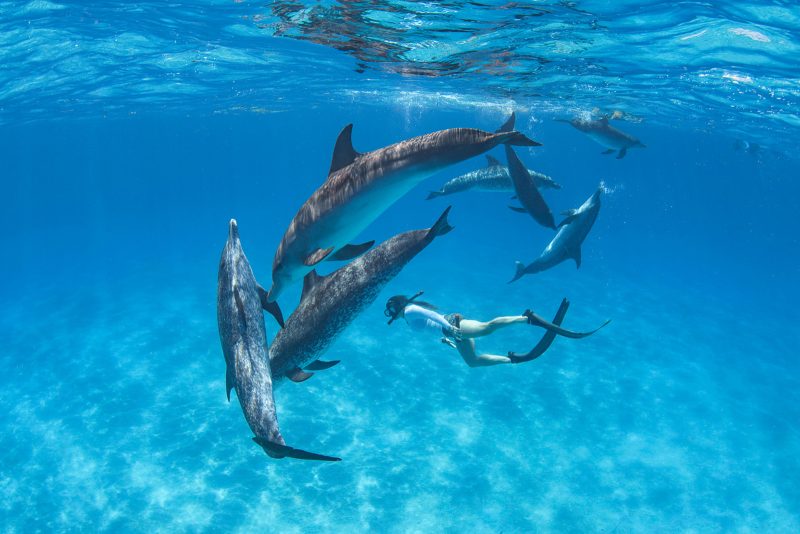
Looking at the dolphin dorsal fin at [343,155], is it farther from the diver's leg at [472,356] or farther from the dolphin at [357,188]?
the diver's leg at [472,356]

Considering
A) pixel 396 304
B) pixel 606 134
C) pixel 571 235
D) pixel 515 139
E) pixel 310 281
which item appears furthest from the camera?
pixel 606 134

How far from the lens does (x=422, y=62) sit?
21.6 m

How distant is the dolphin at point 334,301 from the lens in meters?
4.68

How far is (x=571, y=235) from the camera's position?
9836 mm

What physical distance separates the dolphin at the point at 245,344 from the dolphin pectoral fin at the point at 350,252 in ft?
3.00

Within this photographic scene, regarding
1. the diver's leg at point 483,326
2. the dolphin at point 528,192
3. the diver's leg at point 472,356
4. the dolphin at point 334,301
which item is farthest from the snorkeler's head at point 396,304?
the dolphin at point 528,192

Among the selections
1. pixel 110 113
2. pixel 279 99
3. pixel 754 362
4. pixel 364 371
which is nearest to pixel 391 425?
pixel 364 371

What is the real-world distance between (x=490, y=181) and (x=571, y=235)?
2341 millimetres

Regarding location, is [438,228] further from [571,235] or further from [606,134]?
[606,134]

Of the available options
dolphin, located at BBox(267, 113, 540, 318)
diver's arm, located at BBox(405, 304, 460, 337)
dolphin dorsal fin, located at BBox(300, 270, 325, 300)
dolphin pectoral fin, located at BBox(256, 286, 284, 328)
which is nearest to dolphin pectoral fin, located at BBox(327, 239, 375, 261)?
dolphin, located at BBox(267, 113, 540, 318)

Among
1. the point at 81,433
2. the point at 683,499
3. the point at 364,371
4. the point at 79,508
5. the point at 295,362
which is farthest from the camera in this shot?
the point at 364,371

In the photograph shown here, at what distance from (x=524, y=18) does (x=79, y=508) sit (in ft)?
57.6

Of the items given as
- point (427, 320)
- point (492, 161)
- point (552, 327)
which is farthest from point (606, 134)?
point (552, 327)

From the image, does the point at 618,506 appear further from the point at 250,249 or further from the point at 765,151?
the point at 765,151
